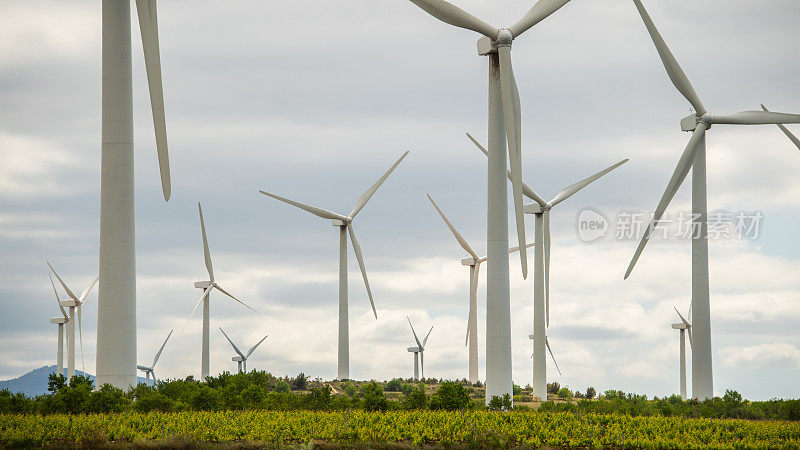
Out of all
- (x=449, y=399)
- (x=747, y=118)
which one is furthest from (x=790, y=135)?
(x=449, y=399)

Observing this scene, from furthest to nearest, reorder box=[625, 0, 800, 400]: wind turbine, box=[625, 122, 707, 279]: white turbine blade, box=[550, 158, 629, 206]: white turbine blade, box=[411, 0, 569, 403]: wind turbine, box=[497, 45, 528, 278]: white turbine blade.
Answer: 1. box=[550, 158, 629, 206]: white turbine blade
2. box=[625, 0, 800, 400]: wind turbine
3. box=[625, 122, 707, 279]: white turbine blade
4. box=[411, 0, 569, 403]: wind turbine
5. box=[497, 45, 528, 278]: white turbine blade

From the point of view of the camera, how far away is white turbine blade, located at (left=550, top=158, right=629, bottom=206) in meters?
70.6

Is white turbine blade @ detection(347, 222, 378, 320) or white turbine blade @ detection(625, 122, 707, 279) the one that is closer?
white turbine blade @ detection(625, 122, 707, 279)

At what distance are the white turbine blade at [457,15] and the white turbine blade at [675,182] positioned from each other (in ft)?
50.2

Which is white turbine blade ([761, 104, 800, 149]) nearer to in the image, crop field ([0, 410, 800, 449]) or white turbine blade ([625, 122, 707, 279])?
white turbine blade ([625, 122, 707, 279])

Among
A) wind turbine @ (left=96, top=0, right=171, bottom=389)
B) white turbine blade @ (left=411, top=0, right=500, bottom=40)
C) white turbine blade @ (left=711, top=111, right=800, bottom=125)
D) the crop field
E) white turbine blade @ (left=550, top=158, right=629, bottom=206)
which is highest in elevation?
white turbine blade @ (left=411, top=0, right=500, bottom=40)

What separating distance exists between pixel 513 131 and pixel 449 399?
46.1 feet

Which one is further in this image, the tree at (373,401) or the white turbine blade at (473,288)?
the white turbine blade at (473,288)

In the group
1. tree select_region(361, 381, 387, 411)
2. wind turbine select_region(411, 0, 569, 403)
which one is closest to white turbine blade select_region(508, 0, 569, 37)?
wind turbine select_region(411, 0, 569, 403)

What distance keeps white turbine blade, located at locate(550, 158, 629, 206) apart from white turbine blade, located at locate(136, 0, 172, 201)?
41072 mm

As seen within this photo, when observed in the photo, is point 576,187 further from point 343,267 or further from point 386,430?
point 386,430

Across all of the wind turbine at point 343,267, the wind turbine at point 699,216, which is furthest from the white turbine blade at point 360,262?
the wind turbine at point 699,216

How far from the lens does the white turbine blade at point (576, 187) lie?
70.6 metres

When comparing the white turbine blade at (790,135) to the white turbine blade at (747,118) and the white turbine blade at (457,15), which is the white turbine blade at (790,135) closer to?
the white turbine blade at (747,118)
